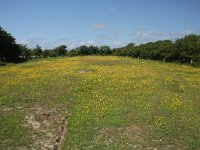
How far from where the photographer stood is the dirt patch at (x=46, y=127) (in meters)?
19.7

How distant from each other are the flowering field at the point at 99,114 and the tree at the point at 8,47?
5127 centimetres

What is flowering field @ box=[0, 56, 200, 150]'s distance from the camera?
65.3 ft

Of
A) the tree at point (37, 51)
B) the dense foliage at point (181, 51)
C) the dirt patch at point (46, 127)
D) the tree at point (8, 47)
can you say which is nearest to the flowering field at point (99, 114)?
the dirt patch at point (46, 127)

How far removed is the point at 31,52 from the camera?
475 feet

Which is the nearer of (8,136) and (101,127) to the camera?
(8,136)

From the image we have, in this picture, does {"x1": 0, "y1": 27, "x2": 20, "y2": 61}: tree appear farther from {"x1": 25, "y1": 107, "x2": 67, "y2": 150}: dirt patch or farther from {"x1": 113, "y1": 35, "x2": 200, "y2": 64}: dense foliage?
{"x1": 25, "y1": 107, "x2": 67, "y2": 150}: dirt patch

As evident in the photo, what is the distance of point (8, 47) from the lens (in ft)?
300

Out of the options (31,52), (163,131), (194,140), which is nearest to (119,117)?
(163,131)

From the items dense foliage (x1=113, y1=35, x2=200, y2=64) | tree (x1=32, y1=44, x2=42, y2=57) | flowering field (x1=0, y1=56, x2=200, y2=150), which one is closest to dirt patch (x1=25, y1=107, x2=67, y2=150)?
flowering field (x1=0, y1=56, x2=200, y2=150)

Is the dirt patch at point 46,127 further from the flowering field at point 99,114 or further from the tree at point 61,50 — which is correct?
the tree at point 61,50

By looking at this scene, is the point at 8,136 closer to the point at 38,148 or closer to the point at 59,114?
the point at 38,148

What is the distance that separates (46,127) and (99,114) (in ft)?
13.9

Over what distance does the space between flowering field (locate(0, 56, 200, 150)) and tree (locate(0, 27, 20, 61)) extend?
51.3 metres

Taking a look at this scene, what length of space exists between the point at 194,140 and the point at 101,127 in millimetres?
5647
